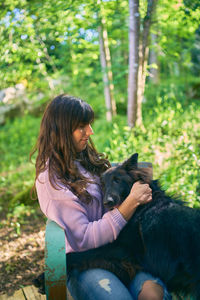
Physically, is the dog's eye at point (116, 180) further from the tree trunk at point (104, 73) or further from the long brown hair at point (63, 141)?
the tree trunk at point (104, 73)

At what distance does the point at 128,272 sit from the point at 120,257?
12 centimetres

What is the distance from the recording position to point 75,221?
161 centimetres

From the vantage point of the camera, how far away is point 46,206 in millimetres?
1655

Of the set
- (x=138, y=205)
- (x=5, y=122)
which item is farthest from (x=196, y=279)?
(x=5, y=122)

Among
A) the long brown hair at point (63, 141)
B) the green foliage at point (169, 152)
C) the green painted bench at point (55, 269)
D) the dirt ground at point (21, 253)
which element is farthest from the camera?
the green foliage at point (169, 152)

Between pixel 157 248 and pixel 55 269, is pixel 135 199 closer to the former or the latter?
pixel 157 248

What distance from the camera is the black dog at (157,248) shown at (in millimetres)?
Result: 1566

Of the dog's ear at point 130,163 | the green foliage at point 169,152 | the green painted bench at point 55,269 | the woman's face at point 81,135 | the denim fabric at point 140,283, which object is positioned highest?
the woman's face at point 81,135

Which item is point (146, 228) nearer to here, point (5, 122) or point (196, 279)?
point (196, 279)

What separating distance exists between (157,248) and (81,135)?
0.86 meters

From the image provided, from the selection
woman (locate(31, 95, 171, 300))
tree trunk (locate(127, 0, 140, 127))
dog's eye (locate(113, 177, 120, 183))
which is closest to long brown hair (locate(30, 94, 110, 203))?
woman (locate(31, 95, 171, 300))

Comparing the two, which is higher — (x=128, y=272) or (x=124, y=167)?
(x=124, y=167)

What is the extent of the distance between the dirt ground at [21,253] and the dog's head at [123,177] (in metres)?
1.47

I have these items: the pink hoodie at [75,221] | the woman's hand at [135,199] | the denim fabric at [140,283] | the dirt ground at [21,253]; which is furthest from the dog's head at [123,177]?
→ the dirt ground at [21,253]
